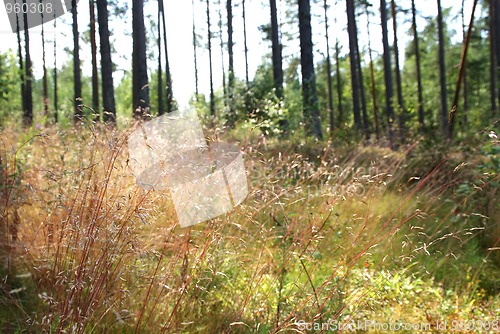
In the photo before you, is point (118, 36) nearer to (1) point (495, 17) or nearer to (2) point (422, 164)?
(1) point (495, 17)

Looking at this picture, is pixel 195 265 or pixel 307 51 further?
pixel 307 51

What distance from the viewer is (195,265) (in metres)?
1.80

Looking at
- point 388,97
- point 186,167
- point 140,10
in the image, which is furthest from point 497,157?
point 388,97

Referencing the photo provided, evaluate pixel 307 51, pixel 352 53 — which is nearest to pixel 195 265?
pixel 307 51

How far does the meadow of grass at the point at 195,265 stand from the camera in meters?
1.69

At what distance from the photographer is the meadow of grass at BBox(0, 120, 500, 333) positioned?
1.69 metres

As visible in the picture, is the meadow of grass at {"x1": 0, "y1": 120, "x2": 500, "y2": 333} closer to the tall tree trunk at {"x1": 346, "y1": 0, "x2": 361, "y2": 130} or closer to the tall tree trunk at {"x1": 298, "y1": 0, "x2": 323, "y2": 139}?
the tall tree trunk at {"x1": 298, "y1": 0, "x2": 323, "y2": 139}

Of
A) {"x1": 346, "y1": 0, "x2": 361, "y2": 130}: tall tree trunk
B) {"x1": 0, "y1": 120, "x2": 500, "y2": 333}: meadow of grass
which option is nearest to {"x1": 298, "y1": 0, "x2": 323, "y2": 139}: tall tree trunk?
{"x1": 346, "y1": 0, "x2": 361, "y2": 130}: tall tree trunk

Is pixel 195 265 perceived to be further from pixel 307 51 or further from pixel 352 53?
pixel 352 53

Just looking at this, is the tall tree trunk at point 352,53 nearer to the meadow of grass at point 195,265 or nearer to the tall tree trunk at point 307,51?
the tall tree trunk at point 307,51

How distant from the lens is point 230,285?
2.34 meters

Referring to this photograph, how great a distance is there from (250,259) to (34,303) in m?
1.23

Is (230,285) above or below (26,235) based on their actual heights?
below

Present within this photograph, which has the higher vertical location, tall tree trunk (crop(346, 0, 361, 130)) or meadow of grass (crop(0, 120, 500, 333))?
tall tree trunk (crop(346, 0, 361, 130))
